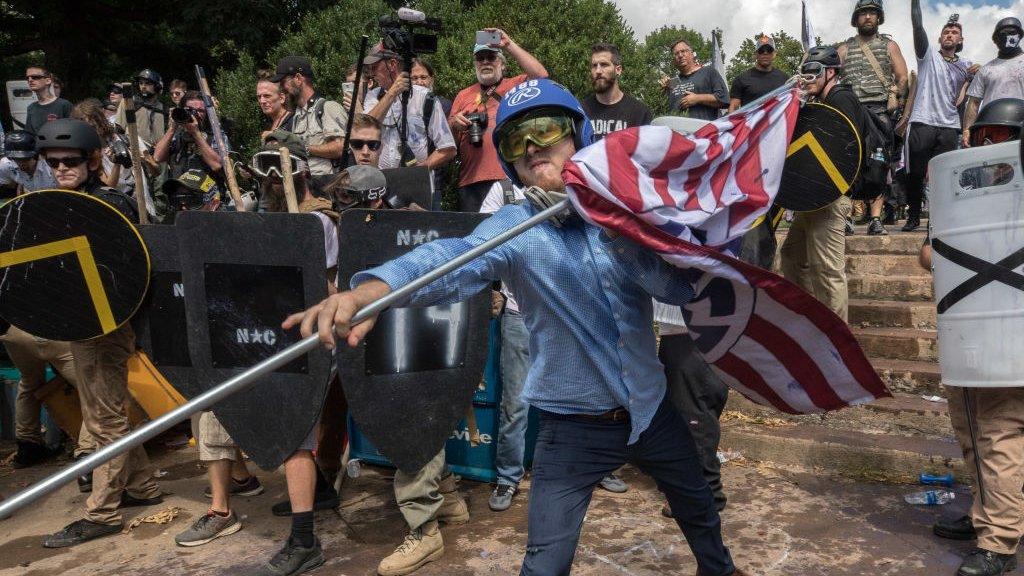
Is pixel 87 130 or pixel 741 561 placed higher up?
pixel 87 130

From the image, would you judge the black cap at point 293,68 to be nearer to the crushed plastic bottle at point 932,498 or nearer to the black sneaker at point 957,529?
the crushed plastic bottle at point 932,498

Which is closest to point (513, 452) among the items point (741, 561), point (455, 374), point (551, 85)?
point (455, 374)

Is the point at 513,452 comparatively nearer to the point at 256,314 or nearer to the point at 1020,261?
the point at 256,314

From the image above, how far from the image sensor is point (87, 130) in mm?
4586

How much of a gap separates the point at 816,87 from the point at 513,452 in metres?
3.50

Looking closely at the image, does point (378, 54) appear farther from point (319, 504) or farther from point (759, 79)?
point (759, 79)

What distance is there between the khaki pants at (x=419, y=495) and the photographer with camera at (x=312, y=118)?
269cm

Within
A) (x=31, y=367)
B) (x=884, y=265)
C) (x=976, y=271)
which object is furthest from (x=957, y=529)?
(x=31, y=367)

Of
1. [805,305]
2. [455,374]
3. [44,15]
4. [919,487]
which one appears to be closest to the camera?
[805,305]

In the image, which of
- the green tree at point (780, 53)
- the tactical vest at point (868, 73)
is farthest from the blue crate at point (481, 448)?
the green tree at point (780, 53)

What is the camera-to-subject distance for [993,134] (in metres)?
3.76

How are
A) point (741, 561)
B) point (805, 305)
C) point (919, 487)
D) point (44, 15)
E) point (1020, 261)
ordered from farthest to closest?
point (44, 15), point (919, 487), point (741, 561), point (1020, 261), point (805, 305)

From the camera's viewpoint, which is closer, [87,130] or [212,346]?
[212,346]

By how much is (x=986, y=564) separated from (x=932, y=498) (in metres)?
0.86
